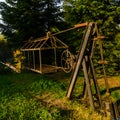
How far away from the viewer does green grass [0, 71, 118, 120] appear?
9.89 m

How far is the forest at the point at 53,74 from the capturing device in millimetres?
10633

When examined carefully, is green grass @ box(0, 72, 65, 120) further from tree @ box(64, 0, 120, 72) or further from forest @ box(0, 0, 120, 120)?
tree @ box(64, 0, 120, 72)

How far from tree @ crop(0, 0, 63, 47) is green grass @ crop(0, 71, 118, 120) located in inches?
357

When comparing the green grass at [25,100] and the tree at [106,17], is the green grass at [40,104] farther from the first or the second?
the tree at [106,17]

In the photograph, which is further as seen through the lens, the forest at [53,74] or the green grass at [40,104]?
the forest at [53,74]

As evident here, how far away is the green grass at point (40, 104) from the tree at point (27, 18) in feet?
29.8

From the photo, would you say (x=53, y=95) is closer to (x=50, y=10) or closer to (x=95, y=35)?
(x=95, y=35)

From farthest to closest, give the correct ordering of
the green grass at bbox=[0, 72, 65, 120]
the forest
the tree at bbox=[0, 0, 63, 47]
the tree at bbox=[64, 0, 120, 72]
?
the tree at bbox=[0, 0, 63, 47] → the tree at bbox=[64, 0, 120, 72] → the forest → the green grass at bbox=[0, 72, 65, 120]

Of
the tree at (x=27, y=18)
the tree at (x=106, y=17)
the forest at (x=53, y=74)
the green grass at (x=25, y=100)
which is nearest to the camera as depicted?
the green grass at (x=25, y=100)

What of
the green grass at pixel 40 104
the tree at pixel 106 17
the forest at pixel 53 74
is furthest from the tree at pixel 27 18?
the green grass at pixel 40 104

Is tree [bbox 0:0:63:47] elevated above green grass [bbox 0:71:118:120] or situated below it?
above

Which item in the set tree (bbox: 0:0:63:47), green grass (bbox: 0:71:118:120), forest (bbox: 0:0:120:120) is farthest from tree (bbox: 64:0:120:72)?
tree (bbox: 0:0:63:47)

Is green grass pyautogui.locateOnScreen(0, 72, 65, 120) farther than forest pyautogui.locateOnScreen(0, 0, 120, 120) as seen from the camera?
→ No

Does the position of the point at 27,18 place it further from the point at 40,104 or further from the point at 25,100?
the point at 40,104
